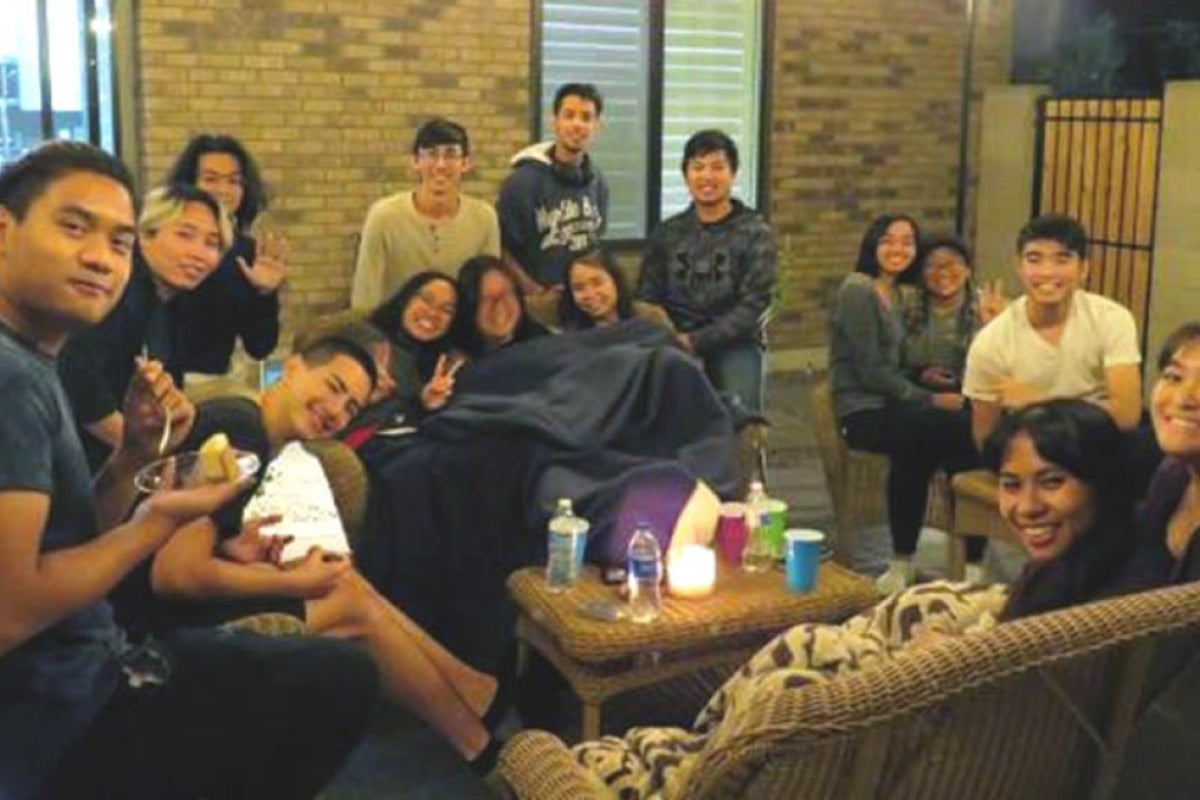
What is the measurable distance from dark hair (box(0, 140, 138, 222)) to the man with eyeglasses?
8.93 feet

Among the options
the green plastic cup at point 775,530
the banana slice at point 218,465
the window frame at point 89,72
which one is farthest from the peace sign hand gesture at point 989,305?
the window frame at point 89,72

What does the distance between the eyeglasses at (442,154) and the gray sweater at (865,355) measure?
1371mm

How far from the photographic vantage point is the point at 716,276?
481cm

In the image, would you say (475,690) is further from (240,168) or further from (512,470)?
(240,168)

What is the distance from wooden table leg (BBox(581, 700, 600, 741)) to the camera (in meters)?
2.79

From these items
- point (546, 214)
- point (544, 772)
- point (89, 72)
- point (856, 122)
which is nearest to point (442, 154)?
point (546, 214)

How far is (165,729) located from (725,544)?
4.83ft

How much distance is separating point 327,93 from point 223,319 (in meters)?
3.16

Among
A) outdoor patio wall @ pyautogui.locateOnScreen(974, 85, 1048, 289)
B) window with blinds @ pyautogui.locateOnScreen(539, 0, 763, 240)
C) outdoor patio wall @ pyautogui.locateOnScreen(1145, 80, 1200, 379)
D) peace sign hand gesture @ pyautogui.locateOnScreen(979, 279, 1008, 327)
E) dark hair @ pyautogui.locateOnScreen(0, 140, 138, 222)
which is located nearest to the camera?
dark hair @ pyautogui.locateOnScreen(0, 140, 138, 222)

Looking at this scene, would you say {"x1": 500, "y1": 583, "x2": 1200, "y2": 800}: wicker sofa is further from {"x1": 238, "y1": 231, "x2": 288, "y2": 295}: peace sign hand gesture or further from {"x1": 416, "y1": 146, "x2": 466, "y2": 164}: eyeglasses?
{"x1": 416, "y1": 146, "x2": 466, "y2": 164}: eyeglasses

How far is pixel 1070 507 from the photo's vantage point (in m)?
2.28

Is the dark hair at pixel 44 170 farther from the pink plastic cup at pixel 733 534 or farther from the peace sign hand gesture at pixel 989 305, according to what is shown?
the peace sign hand gesture at pixel 989 305

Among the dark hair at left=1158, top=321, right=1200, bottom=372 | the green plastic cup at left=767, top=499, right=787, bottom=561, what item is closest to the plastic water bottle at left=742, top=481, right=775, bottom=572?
the green plastic cup at left=767, top=499, right=787, bottom=561

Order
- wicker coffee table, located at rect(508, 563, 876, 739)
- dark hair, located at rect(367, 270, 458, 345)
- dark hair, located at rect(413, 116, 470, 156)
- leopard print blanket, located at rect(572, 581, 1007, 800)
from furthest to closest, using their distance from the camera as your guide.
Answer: dark hair, located at rect(413, 116, 470, 156) < dark hair, located at rect(367, 270, 458, 345) < wicker coffee table, located at rect(508, 563, 876, 739) < leopard print blanket, located at rect(572, 581, 1007, 800)
